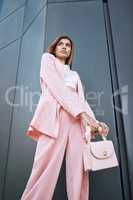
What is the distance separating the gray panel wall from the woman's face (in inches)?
17.2

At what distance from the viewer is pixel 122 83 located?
2.42 m

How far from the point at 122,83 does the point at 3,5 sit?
2.14 m

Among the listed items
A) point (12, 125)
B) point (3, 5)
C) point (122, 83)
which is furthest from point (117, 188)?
point (3, 5)

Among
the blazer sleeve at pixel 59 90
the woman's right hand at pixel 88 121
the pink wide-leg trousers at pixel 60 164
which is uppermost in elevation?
the blazer sleeve at pixel 59 90

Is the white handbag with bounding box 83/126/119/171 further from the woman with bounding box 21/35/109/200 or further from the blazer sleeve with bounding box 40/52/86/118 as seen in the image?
the blazer sleeve with bounding box 40/52/86/118

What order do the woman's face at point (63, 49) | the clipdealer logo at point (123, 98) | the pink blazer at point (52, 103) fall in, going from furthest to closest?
the clipdealer logo at point (123, 98) < the woman's face at point (63, 49) < the pink blazer at point (52, 103)

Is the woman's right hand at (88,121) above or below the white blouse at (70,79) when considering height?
below

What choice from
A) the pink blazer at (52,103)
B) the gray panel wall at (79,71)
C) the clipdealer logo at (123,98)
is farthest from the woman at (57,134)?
the clipdealer logo at (123,98)

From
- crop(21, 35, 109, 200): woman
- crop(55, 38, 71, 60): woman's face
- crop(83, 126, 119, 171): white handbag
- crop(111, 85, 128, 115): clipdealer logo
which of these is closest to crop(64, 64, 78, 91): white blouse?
crop(21, 35, 109, 200): woman

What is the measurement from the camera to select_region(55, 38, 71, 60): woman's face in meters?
2.04

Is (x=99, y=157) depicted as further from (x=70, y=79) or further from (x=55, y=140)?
(x=70, y=79)

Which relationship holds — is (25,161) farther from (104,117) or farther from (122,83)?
(122,83)

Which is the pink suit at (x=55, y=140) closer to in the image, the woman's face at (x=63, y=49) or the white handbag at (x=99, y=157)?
the white handbag at (x=99, y=157)

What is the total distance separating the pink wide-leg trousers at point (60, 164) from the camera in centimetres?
152
